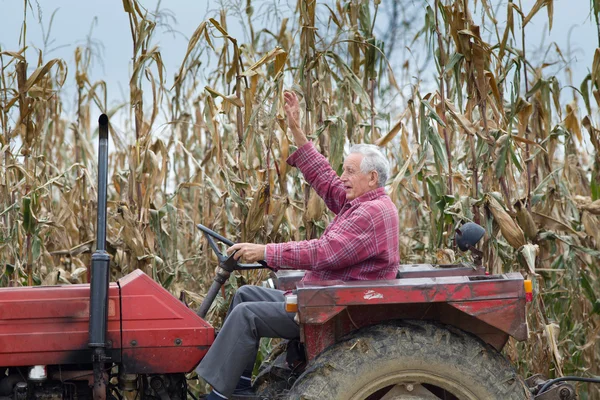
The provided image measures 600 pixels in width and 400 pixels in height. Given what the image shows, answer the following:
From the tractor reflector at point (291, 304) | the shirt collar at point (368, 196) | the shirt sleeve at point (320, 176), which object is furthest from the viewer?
the shirt sleeve at point (320, 176)

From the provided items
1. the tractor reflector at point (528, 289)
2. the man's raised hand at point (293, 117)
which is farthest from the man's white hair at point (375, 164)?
the tractor reflector at point (528, 289)

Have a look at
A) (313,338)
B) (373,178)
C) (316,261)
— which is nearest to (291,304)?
(313,338)

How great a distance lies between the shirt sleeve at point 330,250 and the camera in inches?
137

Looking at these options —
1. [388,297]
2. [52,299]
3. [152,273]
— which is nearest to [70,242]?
[152,273]

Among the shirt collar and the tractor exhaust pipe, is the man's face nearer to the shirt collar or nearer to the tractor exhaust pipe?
the shirt collar

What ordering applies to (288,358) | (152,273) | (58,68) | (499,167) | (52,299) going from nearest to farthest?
(52,299)
(288,358)
(499,167)
(152,273)
(58,68)

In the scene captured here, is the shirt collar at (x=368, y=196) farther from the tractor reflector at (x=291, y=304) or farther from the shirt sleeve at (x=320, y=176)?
the tractor reflector at (x=291, y=304)

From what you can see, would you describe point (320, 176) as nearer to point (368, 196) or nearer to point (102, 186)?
point (368, 196)

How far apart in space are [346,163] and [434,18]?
142 centimetres

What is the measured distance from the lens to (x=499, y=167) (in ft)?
15.3

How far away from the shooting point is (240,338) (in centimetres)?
341

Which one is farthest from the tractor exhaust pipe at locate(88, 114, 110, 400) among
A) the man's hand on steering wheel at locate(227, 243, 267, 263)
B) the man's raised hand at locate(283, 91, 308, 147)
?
the man's raised hand at locate(283, 91, 308, 147)

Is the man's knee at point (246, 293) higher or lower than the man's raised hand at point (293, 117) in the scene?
lower

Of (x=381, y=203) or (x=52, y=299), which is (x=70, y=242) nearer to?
(x=52, y=299)
